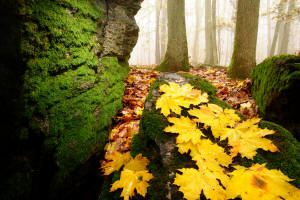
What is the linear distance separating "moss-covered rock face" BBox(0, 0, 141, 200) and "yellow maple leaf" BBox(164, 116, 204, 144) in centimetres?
129

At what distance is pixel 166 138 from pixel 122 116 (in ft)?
4.89

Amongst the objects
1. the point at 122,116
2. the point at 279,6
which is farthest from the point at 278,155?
the point at 279,6

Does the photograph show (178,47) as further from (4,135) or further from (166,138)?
(4,135)

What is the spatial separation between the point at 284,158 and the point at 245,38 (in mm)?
4840

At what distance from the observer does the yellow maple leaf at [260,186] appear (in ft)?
3.01

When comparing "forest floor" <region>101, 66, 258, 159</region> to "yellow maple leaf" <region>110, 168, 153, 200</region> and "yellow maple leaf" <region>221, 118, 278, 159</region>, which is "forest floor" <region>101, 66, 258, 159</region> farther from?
"yellow maple leaf" <region>221, 118, 278, 159</region>

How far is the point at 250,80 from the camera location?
3.38m

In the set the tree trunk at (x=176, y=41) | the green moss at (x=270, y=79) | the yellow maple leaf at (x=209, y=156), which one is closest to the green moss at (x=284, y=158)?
the yellow maple leaf at (x=209, y=156)

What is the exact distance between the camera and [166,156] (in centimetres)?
136

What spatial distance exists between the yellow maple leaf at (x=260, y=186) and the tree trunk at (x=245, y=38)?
4655 mm

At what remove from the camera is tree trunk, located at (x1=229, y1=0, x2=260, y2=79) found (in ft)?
15.8

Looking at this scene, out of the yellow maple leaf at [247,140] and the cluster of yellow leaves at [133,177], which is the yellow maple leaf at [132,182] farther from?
the yellow maple leaf at [247,140]

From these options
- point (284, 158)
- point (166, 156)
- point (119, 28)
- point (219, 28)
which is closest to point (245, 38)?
point (119, 28)

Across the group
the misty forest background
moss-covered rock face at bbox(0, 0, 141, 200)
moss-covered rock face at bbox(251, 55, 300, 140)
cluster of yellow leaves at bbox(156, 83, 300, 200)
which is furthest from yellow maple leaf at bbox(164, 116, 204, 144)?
the misty forest background
